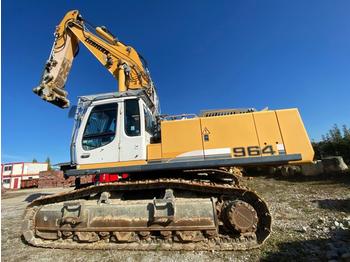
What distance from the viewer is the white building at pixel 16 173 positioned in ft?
122

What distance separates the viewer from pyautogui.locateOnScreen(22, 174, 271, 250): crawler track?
178 inches

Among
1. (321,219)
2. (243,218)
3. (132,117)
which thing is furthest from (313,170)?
(132,117)

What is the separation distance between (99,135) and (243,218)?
3.56m

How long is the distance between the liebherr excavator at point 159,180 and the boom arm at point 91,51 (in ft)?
4.61

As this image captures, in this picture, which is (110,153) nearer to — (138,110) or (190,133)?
(138,110)

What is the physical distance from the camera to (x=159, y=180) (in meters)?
4.86

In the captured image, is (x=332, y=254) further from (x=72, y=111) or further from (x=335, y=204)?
(x=72, y=111)

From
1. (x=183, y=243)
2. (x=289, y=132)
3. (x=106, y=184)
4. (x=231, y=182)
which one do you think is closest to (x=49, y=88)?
(x=106, y=184)

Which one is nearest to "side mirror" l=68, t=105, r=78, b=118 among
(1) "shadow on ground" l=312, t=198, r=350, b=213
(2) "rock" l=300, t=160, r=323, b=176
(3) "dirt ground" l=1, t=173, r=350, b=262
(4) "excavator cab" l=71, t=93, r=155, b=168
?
(4) "excavator cab" l=71, t=93, r=155, b=168

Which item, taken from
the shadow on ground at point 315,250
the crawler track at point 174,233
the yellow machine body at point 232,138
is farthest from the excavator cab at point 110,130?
the shadow on ground at point 315,250

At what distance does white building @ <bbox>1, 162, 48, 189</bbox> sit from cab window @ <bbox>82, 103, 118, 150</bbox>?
38.0 m

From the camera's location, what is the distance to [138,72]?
7.19 m

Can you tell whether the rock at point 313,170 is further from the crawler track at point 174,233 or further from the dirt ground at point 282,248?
the crawler track at point 174,233

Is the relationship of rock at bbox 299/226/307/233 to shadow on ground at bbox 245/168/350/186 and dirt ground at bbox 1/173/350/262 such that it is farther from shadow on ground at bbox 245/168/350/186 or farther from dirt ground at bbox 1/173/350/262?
shadow on ground at bbox 245/168/350/186
